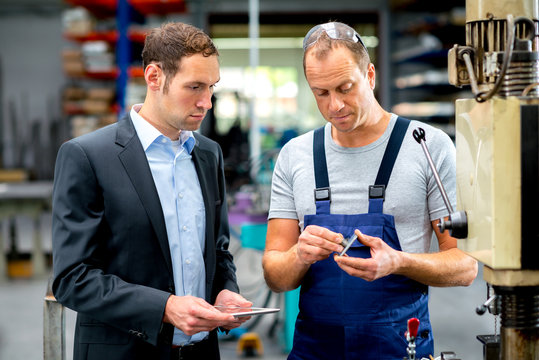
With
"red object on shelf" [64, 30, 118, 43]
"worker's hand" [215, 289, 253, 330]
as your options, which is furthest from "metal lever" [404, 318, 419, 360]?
"red object on shelf" [64, 30, 118, 43]

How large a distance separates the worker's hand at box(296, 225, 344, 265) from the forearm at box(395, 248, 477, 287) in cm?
14

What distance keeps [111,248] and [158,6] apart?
6787 mm

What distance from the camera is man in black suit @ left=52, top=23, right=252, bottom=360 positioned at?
1281mm

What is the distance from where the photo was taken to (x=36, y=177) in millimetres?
9195

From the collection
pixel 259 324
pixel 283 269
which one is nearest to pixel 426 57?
pixel 259 324

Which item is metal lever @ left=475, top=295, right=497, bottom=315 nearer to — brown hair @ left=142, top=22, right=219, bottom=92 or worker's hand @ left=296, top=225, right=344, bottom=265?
worker's hand @ left=296, top=225, right=344, bottom=265

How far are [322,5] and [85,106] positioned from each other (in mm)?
3941

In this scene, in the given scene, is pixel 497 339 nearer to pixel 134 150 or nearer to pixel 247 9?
pixel 134 150

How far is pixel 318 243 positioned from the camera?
1.24 metres

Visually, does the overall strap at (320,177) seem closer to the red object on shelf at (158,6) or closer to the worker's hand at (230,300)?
the worker's hand at (230,300)

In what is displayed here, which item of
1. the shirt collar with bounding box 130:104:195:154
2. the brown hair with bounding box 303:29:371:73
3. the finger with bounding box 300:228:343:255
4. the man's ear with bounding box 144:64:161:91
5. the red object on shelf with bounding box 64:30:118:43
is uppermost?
the red object on shelf with bounding box 64:30:118:43

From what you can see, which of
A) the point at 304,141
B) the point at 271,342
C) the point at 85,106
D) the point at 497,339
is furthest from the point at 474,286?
the point at 85,106

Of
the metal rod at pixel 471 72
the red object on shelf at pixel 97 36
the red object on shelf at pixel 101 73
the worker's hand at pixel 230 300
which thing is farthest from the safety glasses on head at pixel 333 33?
the red object on shelf at pixel 101 73

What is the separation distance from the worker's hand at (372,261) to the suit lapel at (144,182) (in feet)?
1.32
